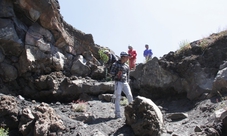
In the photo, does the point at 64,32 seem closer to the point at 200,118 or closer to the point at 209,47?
the point at 209,47

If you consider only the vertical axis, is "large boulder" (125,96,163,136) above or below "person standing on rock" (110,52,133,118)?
below

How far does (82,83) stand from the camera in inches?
466

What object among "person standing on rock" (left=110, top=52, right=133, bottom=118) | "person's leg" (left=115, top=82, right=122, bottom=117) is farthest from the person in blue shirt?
"person's leg" (left=115, top=82, right=122, bottom=117)

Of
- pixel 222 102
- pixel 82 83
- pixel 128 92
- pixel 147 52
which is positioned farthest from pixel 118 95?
pixel 147 52

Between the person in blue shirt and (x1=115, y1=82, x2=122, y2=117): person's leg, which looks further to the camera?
the person in blue shirt

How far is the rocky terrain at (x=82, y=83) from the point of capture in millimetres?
7016

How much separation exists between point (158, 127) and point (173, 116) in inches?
66.5

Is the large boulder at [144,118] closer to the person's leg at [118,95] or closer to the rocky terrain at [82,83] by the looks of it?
the rocky terrain at [82,83]

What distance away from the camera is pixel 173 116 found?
26.1 ft

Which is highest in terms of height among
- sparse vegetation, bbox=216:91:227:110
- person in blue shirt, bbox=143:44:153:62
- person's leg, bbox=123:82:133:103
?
person in blue shirt, bbox=143:44:153:62

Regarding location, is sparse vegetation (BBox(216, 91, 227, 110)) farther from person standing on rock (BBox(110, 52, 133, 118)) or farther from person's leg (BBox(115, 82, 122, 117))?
person's leg (BBox(115, 82, 122, 117))

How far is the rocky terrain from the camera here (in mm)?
7016

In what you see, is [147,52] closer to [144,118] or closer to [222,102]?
[222,102]

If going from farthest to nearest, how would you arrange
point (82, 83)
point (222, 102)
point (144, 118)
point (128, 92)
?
point (82, 83) < point (128, 92) < point (222, 102) < point (144, 118)
